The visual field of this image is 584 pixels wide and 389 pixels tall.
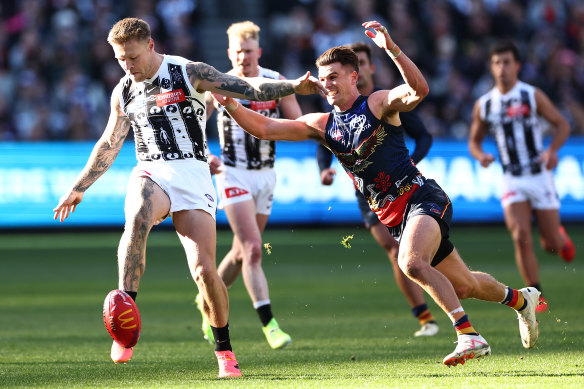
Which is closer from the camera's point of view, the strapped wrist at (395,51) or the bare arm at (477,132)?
the strapped wrist at (395,51)

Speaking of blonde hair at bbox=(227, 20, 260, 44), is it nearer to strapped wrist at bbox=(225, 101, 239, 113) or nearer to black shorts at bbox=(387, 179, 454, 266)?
strapped wrist at bbox=(225, 101, 239, 113)

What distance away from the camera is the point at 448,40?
23359mm

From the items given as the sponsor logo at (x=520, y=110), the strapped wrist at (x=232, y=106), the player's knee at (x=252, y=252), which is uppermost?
the strapped wrist at (x=232, y=106)

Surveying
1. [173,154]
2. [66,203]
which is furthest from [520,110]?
[66,203]

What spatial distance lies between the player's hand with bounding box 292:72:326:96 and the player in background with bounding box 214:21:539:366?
0.44 ft

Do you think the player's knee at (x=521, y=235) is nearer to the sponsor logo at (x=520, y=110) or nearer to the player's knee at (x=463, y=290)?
the sponsor logo at (x=520, y=110)

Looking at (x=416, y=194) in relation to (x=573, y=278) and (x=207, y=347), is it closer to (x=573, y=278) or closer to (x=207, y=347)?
(x=207, y=347)

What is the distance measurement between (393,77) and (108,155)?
52.6ft

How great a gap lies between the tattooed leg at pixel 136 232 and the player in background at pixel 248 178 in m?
1.90

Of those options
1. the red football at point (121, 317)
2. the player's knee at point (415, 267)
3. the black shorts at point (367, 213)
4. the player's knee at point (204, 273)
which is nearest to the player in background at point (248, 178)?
the black shorts at point (367, 213)

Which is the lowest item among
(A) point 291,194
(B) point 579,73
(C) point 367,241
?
(C) point 367,241

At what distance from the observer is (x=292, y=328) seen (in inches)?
378

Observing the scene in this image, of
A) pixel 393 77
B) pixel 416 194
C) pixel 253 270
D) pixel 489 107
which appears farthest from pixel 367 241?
pixel 416 194

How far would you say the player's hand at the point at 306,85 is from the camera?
6484 millimetres
